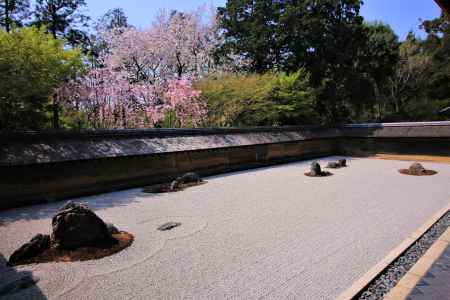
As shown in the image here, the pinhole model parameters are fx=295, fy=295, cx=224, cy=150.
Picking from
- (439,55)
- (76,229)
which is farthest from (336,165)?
(439,55)

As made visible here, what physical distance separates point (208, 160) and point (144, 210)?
4069 mm

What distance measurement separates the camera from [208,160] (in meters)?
9.31

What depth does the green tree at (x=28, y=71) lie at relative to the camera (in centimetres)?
597

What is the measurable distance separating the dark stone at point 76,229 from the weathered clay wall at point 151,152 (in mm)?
2880

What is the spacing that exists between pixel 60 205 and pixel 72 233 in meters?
2.73

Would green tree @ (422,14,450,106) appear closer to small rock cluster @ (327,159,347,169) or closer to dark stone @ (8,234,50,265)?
small rock cluster @ (327,159,347,169)

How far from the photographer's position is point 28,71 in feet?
20.1

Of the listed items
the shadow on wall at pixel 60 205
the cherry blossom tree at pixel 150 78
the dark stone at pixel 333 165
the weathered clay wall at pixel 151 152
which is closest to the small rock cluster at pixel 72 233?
the shadow on wall at pixel 60 205

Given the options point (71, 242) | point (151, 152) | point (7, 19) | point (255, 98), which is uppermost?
point (7, 19)

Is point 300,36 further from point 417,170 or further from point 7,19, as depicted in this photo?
point 7,19

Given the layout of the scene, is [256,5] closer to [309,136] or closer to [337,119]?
[309,136]

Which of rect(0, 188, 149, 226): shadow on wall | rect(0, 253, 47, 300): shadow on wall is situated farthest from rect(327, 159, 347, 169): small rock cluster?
rect(0, 253, 47, 300): shadow on wall

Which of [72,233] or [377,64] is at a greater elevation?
[377,64]

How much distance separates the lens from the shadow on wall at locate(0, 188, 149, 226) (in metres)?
5.11
